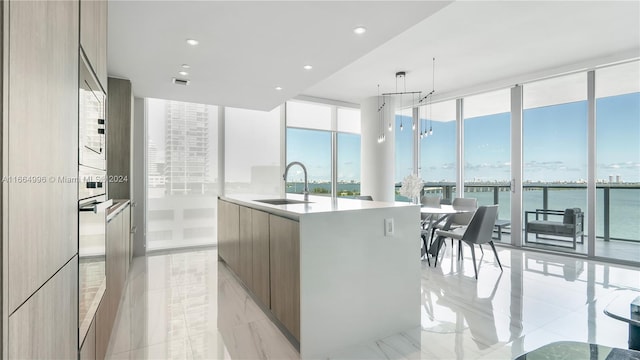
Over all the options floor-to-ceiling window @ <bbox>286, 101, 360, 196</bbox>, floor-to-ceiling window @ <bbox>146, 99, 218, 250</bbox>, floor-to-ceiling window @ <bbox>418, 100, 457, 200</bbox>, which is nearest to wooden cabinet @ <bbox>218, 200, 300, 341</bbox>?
floor-to-ceiling window @ <bbox>146, 99, 218, 250</bbox>

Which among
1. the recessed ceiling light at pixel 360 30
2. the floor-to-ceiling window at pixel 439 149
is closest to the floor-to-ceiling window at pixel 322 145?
the floor-to-ceiling window at pixel 439 149

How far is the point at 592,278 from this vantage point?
3600 millimetres

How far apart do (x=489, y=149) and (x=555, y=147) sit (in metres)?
1.02

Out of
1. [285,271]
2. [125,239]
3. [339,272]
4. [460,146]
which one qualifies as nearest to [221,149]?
[125,239]

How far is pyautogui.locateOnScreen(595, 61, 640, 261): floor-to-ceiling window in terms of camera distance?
436cm

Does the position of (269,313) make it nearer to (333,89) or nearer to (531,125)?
(333,89)

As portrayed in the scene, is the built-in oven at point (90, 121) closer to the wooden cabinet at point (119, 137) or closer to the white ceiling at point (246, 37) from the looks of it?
the white ceiling at point (246, 37)

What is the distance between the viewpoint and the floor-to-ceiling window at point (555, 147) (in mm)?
4820

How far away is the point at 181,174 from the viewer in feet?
16.9

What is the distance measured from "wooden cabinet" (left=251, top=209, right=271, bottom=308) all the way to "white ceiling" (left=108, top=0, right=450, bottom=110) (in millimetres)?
1521

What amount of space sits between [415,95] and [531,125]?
7.11ft

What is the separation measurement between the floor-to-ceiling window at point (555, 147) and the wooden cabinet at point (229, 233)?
486 cm

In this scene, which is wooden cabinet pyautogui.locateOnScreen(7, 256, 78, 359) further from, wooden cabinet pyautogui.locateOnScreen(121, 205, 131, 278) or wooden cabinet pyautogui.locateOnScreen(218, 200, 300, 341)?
wooden cabinet pyautogui.locateOnScreen(121, 205, 131, 278)

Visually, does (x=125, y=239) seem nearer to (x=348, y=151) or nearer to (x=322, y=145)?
(x=322, y=145)
